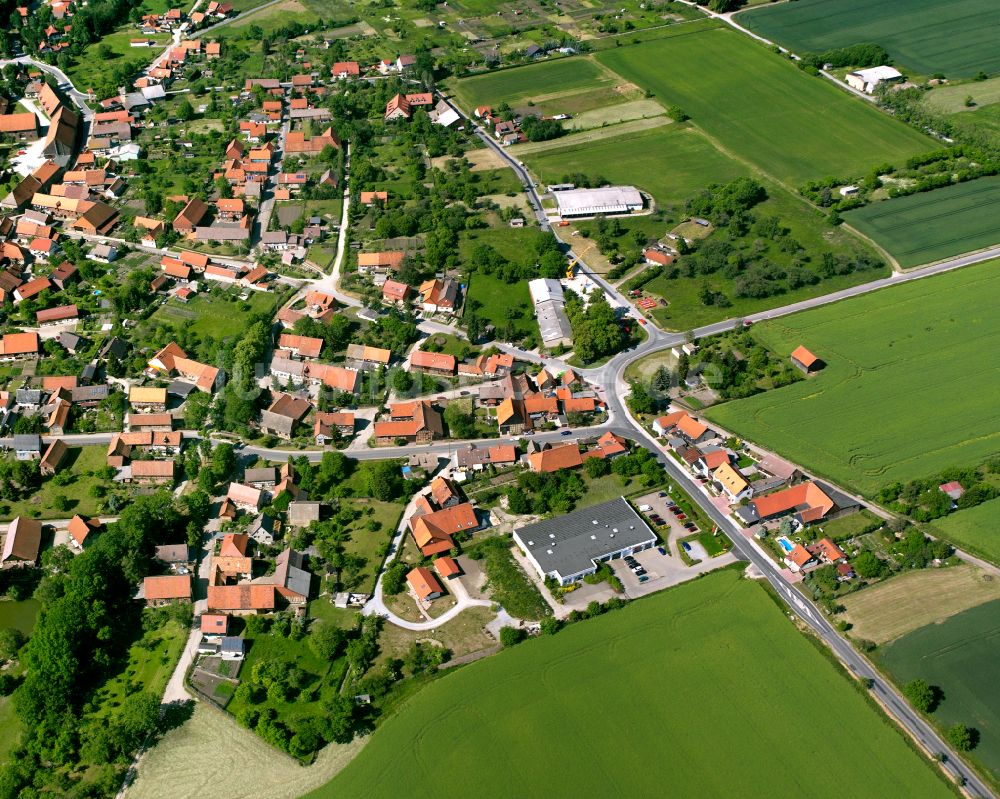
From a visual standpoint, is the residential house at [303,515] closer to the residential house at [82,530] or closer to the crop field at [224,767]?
the residential house at [82,530]

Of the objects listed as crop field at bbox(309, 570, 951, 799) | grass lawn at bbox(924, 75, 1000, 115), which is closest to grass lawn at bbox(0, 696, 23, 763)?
crop field at bbox(309, 570, 951, 799)

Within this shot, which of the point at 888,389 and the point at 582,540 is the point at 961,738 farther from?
the point at 888,389

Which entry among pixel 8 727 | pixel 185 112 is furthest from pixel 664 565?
pixel 185 112

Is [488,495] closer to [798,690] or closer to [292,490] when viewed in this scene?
[292,490]

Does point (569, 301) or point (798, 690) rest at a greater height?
point (569, 301)

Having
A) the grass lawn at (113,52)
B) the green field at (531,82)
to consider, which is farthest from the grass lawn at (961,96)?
the grass lawn at (113,52)

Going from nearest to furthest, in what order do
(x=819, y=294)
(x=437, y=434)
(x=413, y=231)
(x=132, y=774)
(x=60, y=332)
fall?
(x=132, y=774), (x=437, y=434), (x=60, y=332), (x=819, y=294), (x=413, y=231)

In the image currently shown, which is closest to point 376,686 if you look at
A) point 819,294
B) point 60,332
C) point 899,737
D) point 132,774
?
point 132,774
